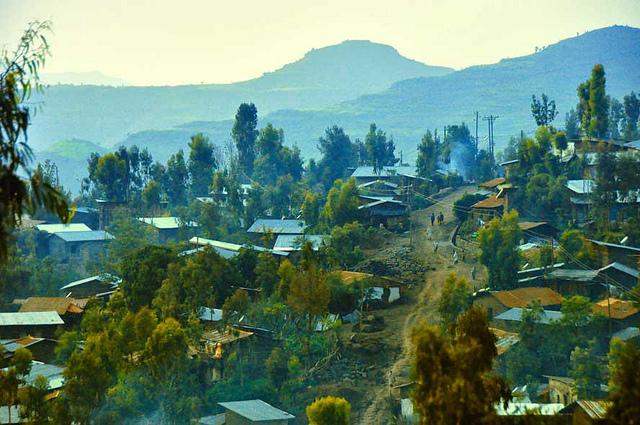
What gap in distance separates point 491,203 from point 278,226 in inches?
372

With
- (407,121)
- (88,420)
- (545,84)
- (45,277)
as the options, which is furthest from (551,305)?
(545,84)

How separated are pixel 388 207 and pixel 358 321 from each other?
14.1 m

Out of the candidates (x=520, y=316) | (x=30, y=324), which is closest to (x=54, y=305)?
(x=30, y=324)

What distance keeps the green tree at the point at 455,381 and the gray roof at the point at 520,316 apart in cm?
1681

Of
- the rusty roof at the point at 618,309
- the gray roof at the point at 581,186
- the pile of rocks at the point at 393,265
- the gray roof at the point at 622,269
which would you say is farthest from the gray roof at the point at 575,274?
the gray roof at the point at 581,186

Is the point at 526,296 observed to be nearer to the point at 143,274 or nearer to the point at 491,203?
the point at 143,274

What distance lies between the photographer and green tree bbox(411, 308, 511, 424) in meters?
9.53

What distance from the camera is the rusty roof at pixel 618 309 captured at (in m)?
27.1

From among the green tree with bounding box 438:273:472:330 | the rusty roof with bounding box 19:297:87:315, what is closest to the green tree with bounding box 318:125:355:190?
the rusty roof with bounding box 19:297:87:315

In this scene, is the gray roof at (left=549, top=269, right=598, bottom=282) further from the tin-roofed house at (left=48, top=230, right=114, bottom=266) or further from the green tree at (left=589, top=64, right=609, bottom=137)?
the tin-roofed house at (left=48, top=230, right=114, bottom=266)

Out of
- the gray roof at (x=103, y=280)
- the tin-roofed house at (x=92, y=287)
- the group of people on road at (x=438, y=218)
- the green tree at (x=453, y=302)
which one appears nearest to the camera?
the green tree at (x=453, y=302)

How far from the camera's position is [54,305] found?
34.1 meters

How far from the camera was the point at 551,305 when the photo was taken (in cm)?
2908

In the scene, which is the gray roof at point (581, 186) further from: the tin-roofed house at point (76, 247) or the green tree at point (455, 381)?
the green tree at point (455, 381)
